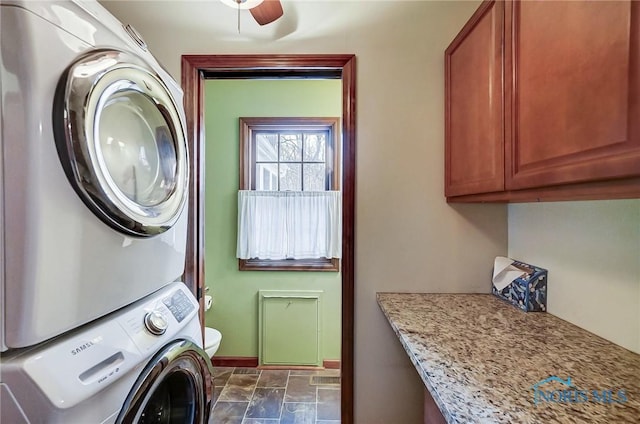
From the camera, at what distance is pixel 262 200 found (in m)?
2.31

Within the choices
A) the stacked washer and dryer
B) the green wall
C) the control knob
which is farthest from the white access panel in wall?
the control knob

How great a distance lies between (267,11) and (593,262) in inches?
64.7

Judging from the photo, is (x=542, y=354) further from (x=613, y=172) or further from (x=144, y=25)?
(x=144, y=25)

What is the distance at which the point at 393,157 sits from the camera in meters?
1.37

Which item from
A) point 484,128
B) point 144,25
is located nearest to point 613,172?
point 484,128

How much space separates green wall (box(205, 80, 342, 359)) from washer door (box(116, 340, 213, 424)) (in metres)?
1.35

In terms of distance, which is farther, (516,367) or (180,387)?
(180,387)

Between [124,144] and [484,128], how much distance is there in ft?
4.06

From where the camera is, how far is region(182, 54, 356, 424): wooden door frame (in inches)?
53.2

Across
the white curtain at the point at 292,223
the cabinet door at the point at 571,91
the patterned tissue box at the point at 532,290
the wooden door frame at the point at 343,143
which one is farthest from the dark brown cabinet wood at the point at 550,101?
the white curtain at the point at 292,223

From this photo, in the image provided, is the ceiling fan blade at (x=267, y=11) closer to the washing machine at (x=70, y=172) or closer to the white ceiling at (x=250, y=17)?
the white ceiling at (x=250, y=17)

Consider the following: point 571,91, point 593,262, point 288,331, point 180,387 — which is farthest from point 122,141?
point 288,331

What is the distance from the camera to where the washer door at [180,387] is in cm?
78

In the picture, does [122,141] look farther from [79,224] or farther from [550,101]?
[550,101]
